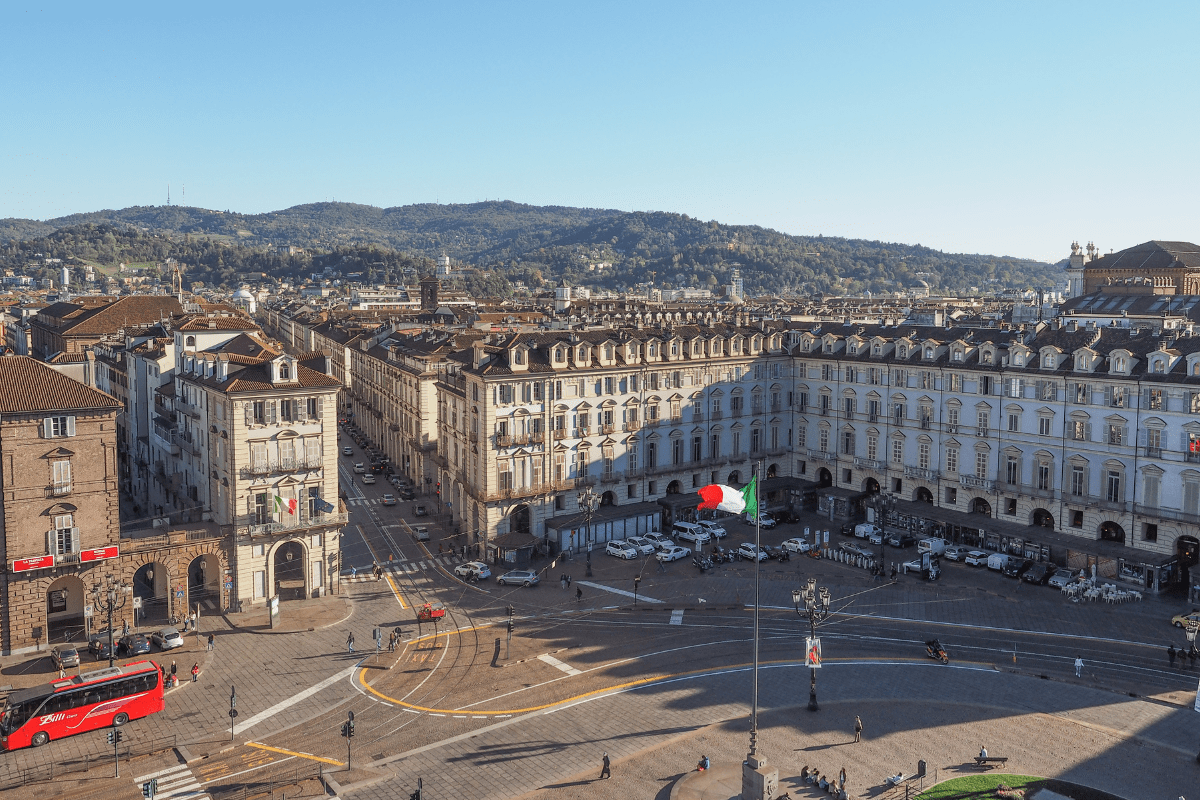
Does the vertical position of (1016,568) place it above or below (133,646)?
above

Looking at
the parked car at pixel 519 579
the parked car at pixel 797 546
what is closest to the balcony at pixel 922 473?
the parked car at pixel 797 546

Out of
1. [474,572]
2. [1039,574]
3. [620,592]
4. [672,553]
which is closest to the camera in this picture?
[620,592]

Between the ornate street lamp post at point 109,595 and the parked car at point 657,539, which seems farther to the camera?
the parked car at point 657,539

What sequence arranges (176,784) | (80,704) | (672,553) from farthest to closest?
1. (672,553)
2. (80,704)
3. (176,784)

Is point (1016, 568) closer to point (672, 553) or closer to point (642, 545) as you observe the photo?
point (672, 553)

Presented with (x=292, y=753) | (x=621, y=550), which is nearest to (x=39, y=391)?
(x=292, y=753)

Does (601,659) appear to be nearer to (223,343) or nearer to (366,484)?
(223,343)

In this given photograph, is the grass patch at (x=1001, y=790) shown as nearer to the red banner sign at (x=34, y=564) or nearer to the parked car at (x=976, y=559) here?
the parked car at (x=976, y=559)
